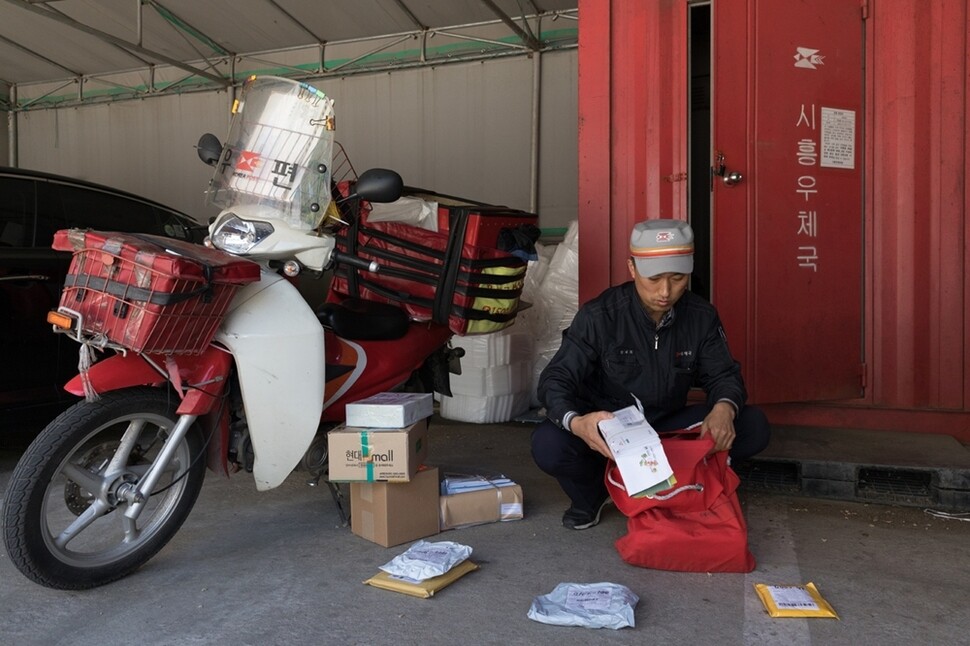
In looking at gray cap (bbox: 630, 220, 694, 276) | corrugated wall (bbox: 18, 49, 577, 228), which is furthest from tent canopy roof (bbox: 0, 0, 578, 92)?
gray cap (bbox: 630, 220, 694, 276)

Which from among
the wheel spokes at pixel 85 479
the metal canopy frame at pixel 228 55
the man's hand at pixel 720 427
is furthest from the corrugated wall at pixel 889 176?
the metal canopy frame at pixel 228 55

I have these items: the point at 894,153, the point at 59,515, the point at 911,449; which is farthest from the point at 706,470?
the point at 59,515

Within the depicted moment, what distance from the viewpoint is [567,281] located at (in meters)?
5.54

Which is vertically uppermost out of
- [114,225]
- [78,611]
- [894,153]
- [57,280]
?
[894,153]

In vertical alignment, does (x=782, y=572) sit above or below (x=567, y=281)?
below

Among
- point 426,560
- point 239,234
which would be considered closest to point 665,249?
point 426,560

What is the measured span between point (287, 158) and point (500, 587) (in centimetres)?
163

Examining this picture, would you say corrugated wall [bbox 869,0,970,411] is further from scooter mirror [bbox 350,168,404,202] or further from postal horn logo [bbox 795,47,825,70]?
scooter mirror [bbox 350,168,404,202]

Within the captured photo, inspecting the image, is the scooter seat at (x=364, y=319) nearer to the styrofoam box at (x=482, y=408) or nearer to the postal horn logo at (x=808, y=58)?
the styrofoam box at (x=482, y=408)

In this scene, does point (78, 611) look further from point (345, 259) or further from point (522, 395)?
point (522, 395)

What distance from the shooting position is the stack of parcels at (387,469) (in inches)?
112

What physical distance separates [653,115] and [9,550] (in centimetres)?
335

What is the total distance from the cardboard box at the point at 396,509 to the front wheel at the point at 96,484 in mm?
608

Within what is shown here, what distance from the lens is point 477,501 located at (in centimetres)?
314
